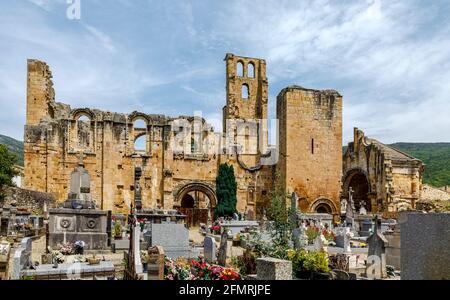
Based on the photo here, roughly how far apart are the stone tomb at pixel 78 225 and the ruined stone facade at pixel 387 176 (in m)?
17.0

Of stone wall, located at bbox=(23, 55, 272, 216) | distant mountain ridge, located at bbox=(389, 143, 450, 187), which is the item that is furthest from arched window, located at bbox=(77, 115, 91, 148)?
distant mountain ridge, located at bbox=(389, 143, 450, 187)

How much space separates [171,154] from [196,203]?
872 centimetres

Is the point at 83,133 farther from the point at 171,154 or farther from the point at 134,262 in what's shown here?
the point at 134,262

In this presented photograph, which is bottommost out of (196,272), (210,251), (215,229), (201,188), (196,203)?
(215,229)

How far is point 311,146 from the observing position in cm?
2716

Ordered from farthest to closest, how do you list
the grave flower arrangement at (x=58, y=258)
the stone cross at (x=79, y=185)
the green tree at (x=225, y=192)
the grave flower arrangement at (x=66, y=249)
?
the green tree at (x=225, y=192) → the stone cross at (x=79, y=185) → the grave flower arrangement at (x=66, y=249) → the grave flower arrangement at (x=58, y=258)

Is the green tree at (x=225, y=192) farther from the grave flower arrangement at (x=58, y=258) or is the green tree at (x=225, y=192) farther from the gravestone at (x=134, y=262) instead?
the gravestone at (x=134, y=262)

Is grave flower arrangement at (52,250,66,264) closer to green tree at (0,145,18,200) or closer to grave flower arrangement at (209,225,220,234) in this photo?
grave flower arrangement at (209,225,220,234)

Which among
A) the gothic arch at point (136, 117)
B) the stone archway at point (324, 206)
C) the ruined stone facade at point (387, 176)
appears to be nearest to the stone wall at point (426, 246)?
the ruined stone facade at point (387, 176)

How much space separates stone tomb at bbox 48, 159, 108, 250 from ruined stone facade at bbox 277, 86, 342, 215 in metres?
14.6

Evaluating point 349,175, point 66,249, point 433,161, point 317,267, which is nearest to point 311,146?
point 349,175

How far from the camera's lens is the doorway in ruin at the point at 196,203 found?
24.1 meters

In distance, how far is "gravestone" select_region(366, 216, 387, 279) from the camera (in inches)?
373
